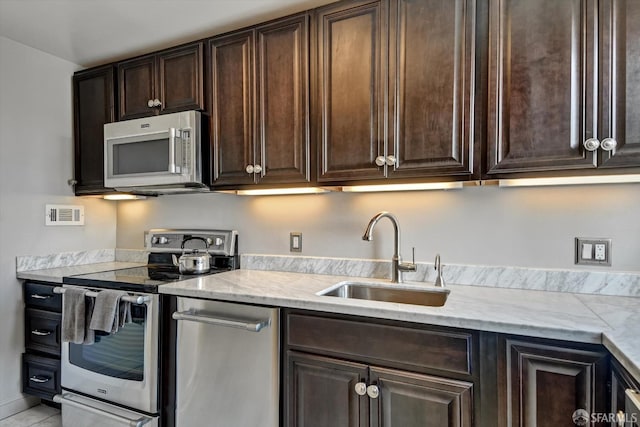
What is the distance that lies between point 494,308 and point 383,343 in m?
0.41

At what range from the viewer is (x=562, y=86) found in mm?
1342

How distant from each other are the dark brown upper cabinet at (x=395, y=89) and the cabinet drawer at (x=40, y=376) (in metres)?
1.96

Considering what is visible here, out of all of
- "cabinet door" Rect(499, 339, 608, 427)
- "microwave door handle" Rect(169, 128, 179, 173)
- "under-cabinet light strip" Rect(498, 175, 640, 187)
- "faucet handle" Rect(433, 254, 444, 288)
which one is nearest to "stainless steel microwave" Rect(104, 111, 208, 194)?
"microwave door handle" Rect(169, 128, 179, 173)

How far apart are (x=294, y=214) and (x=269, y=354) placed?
902 mm

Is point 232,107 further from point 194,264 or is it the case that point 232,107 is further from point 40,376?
point 40,376

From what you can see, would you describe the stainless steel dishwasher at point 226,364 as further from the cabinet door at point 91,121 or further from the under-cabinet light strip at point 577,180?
the cabinet door at point 91,121

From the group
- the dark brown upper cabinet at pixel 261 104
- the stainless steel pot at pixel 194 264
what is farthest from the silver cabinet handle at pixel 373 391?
the stainless steel pot at pixel 194 264

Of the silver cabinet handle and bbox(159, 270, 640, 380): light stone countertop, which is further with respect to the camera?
the silver cabinet handle

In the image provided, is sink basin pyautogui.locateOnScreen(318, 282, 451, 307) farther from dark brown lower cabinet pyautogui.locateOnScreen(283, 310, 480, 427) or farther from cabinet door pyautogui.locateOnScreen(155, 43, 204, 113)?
cabinet door pyautogui.locateOnScreen(155, 43, 204, 113)

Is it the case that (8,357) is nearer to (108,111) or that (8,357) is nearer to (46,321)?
(46,321)

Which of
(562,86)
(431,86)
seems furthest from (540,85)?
(431,86)

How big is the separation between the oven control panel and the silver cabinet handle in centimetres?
127

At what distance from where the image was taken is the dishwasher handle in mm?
1484

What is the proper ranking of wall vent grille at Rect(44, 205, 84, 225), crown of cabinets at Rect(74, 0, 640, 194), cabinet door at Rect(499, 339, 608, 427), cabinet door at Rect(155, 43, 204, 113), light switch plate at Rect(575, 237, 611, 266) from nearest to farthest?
cabinet door at Rect(499, 339, 608, 427) < crown of cabinets at Rect(74, 0, 640, 194) < light switch plate at Rect(575, 237, 611, 266) < cabinet door at Rect(155, 43, 204, 113) < wall vent grille at Rect(44, 205, 84, 225)
